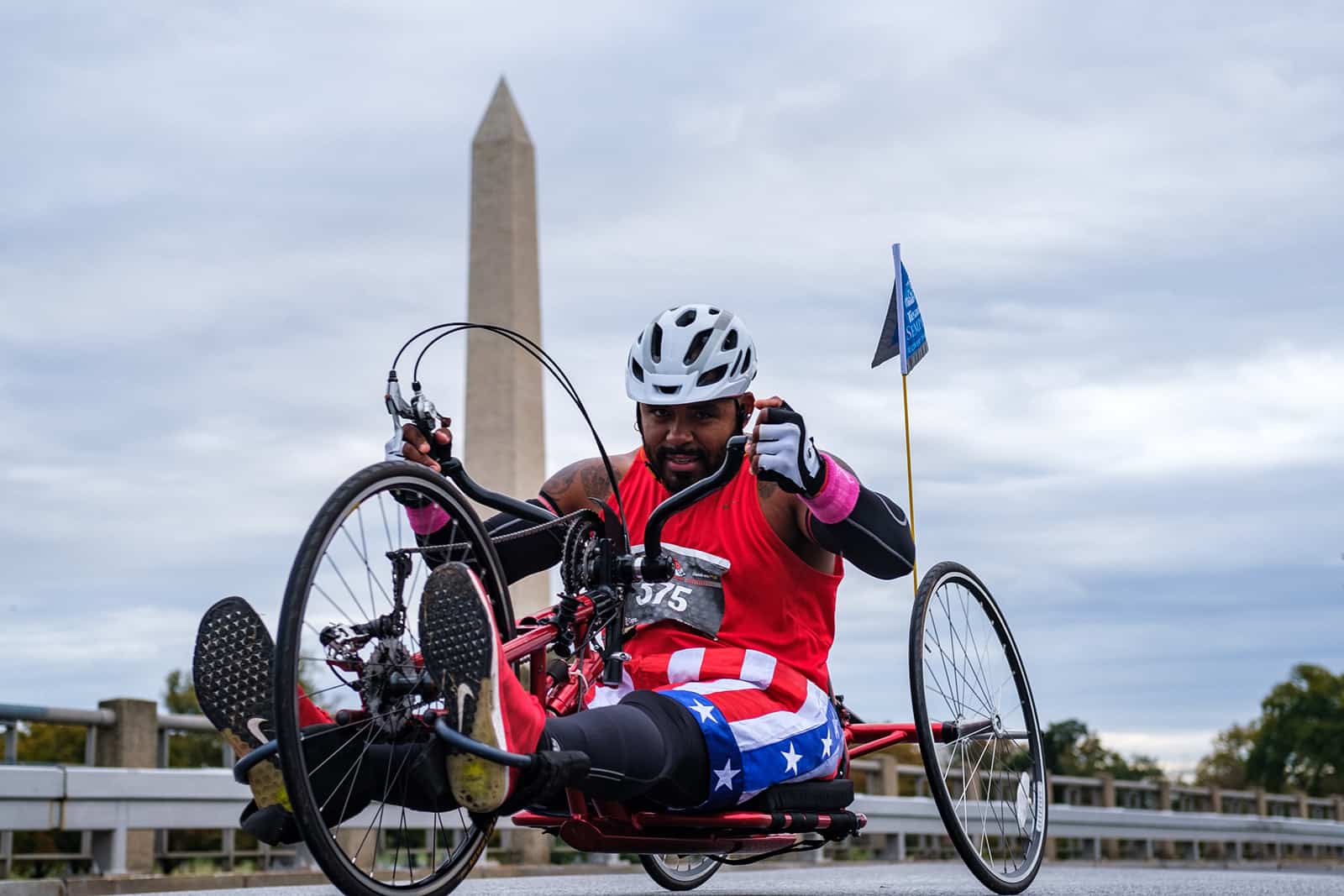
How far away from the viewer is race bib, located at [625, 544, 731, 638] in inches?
182

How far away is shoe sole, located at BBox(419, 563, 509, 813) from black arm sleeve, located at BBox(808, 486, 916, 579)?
1.29 m

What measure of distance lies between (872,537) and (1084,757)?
60.2 metres

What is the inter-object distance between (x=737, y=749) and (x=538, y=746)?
710 mm

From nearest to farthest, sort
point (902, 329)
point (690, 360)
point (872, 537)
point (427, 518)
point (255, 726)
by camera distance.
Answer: point (255, 726), point (427, 518), point (872, 537), point (690, 360), point (902, 329)

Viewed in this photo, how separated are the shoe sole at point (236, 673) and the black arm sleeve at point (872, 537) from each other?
4.97ft

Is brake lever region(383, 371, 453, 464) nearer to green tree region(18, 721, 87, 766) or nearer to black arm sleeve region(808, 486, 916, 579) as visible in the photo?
black arm sleeve region(808, 486, 916, 579)

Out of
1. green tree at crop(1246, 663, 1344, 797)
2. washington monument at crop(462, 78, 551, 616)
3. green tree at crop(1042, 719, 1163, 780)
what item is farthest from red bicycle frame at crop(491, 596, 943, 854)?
green tree at crop(1246, 663, 1344, 797)

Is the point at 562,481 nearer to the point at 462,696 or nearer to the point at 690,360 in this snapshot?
the point at 690,360

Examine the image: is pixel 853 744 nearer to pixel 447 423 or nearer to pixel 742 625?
pixel 742 625

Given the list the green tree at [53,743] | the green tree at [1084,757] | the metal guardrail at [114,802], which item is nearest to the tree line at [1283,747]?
the green tree at [1084,757]

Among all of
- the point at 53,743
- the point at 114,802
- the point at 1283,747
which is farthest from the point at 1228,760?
the point at 114,802

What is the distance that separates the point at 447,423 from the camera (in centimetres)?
434

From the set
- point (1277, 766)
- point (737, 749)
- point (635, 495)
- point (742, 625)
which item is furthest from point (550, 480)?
point (1277, 766)

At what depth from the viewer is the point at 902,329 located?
Result: 21.4 feet
